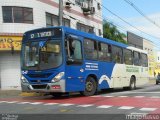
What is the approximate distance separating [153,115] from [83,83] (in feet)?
26.4

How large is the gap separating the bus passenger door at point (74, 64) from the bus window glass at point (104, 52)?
2373mm

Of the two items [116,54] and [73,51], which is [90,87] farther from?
[116,54]

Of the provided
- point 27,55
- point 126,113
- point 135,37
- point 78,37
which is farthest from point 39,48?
point 135,37

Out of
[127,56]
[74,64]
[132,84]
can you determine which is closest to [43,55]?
[74,64]

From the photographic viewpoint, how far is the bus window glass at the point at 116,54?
23406mm

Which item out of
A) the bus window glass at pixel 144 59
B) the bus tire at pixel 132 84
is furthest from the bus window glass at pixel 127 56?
the bus window glass at pixel 144 59

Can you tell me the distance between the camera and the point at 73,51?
1869cm

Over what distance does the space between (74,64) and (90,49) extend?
1910 millimetres

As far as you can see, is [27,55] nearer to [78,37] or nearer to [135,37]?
[78,37]

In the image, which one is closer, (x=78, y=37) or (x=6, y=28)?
(x=78, y=37)

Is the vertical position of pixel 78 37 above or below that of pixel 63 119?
above

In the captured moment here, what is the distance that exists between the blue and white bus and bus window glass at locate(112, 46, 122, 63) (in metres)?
1.37

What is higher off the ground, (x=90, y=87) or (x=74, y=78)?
(x=74, y=78)

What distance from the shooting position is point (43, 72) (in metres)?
18.2
